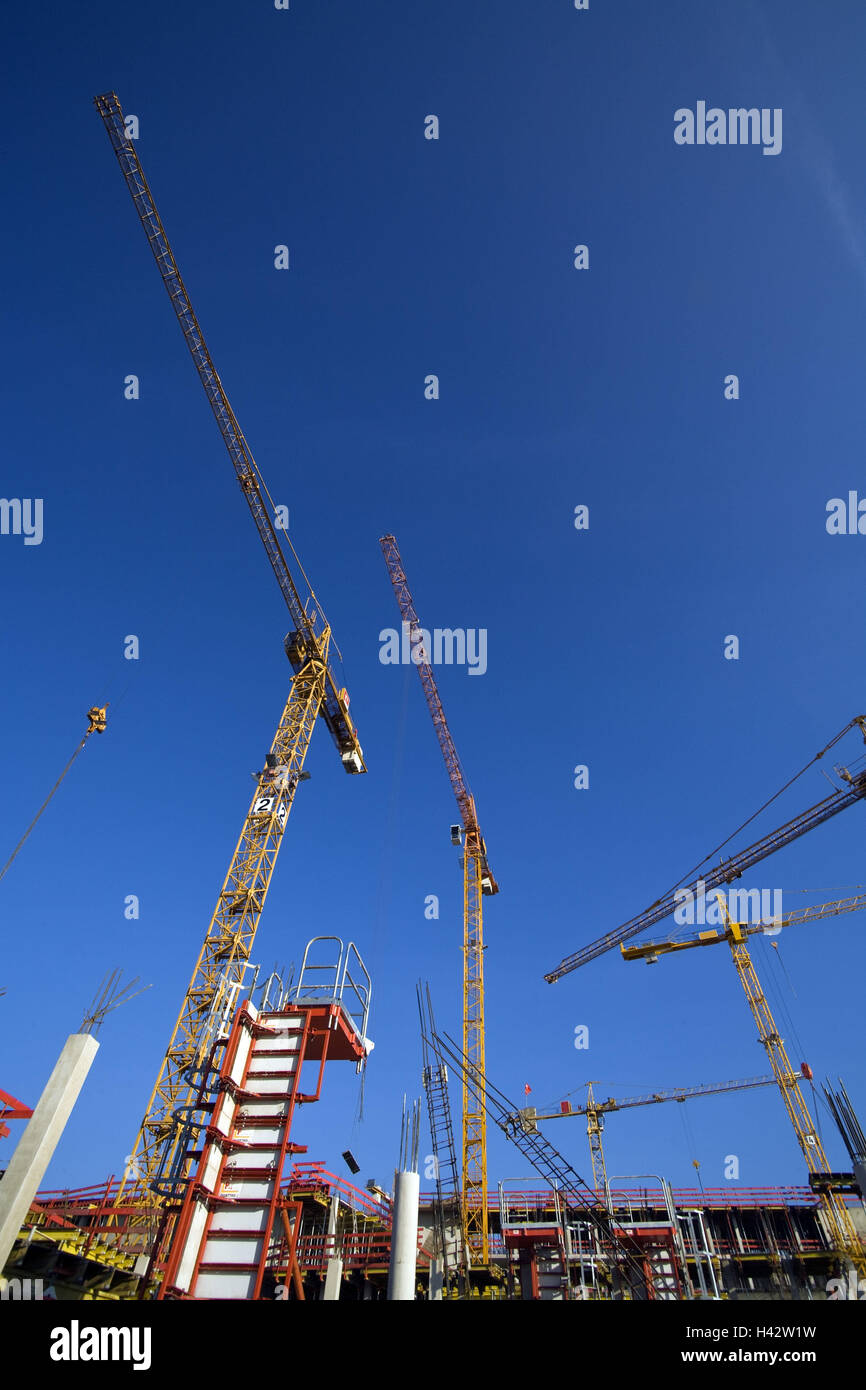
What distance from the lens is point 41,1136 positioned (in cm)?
1295

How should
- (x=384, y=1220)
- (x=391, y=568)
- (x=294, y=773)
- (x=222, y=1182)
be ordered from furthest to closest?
(x=391, y=568) → (x=294, y=773) → (x=384, y=1220) → (x=222, y=1182)

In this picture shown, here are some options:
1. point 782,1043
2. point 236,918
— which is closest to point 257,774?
point 236,918

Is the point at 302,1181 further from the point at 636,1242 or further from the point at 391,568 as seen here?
the point at 391,568

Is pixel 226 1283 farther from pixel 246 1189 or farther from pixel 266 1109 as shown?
pixel 266 1109

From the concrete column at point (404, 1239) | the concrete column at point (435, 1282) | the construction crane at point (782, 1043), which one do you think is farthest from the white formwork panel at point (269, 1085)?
the construction crane at point (782, 1043)

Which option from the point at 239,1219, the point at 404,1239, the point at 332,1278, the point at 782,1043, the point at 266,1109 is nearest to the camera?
the point at 404,1239

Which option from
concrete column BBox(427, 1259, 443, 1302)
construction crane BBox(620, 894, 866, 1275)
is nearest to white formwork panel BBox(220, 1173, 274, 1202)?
concrete column BBox(427, 1259, 443, 1302)

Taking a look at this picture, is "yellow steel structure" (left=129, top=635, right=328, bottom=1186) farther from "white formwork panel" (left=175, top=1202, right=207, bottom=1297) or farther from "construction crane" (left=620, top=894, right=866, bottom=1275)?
"construction crane" (left=620, top=894, right=866, bottom=1275)

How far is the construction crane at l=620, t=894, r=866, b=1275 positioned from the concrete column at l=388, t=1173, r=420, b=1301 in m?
38.6

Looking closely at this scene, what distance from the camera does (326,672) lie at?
5153 centimetres

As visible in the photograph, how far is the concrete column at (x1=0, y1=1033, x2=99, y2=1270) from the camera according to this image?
40.7 ft

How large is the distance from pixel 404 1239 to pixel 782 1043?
2224 inches
